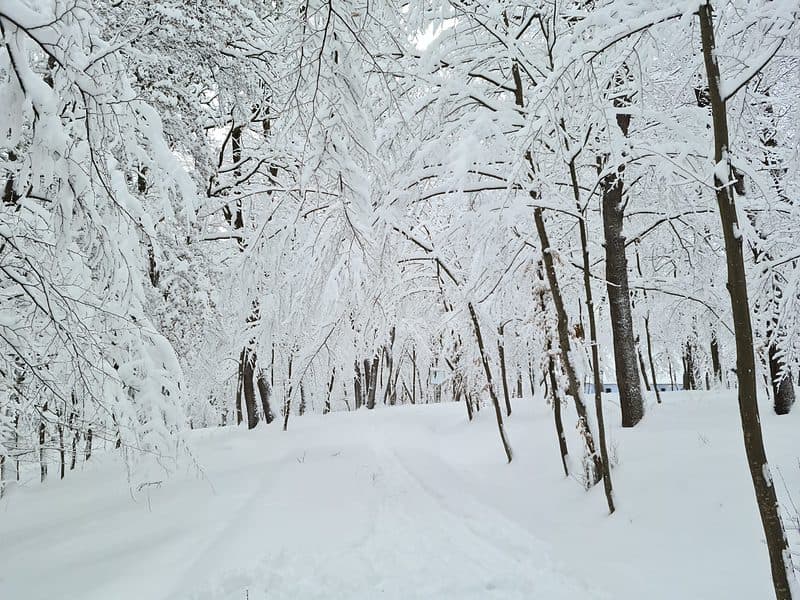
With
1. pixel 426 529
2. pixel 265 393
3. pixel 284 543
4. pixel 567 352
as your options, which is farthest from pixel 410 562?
pixel 265 393

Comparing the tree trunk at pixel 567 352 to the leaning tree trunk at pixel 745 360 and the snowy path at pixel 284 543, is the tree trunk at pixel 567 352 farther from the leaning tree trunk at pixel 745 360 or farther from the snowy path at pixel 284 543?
the leaning tree trunk at pixel 745 360

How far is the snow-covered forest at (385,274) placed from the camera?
2.69 metres

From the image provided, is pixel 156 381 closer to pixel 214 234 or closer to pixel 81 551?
pixel 81 551

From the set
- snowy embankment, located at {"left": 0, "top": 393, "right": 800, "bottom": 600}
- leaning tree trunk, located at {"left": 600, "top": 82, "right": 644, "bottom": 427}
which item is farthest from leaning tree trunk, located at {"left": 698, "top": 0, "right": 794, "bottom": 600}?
leaning tree trunk, located at {"left": 600, "top": 82, "right": 644, "bottom": 427}

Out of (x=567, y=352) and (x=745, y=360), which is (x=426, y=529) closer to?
(x=567, y=352)

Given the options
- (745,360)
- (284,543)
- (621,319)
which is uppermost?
(621,319)

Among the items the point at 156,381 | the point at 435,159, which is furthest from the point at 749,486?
the point at 156,381

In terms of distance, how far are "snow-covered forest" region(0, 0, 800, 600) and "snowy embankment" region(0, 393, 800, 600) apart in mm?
34

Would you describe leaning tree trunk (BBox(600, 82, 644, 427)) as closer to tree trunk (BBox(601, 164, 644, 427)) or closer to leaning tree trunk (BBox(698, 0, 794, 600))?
tree trunk (BBox(601, 164, 644, 427))

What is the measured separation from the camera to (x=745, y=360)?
2678 millimetres

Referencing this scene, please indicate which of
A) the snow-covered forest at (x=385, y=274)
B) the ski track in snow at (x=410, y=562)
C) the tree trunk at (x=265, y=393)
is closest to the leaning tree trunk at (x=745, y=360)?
the snow-covered forest at (x=385, y=274)

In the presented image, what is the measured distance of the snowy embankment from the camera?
362 cm

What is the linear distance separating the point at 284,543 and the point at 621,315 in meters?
5.39

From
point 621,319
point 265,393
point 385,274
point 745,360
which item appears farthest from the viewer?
point 265,393
